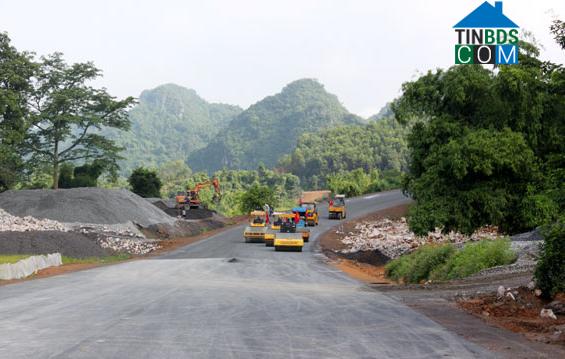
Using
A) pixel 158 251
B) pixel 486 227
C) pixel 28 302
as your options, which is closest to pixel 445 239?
pixel 486 227

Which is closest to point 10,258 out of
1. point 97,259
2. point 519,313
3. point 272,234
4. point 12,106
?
point 97,259

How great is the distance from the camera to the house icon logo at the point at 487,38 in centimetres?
3145

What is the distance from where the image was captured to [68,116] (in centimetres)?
6762

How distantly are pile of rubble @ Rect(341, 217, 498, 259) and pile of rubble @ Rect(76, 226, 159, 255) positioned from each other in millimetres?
13484

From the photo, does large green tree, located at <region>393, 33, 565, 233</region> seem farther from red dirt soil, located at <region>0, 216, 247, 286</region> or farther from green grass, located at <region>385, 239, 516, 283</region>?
red dirt soil, located at <region>0, 216, 247, 286</region>

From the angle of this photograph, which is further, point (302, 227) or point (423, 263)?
point (302, 227)

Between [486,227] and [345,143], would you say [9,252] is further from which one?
[345,143]

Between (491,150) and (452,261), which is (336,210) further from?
(452,261)

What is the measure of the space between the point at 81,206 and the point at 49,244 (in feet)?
59.9

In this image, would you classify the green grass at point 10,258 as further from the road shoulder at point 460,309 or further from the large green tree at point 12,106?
the large green tree at point 12,106

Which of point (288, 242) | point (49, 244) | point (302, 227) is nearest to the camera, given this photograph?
point (49, 244)

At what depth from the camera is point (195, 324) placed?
13.6m

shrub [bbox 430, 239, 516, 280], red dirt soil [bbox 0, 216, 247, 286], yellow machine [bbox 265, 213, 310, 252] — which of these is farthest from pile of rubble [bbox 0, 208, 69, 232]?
shrub [bbox 430, 239, 516, 280]

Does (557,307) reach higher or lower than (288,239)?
lower
